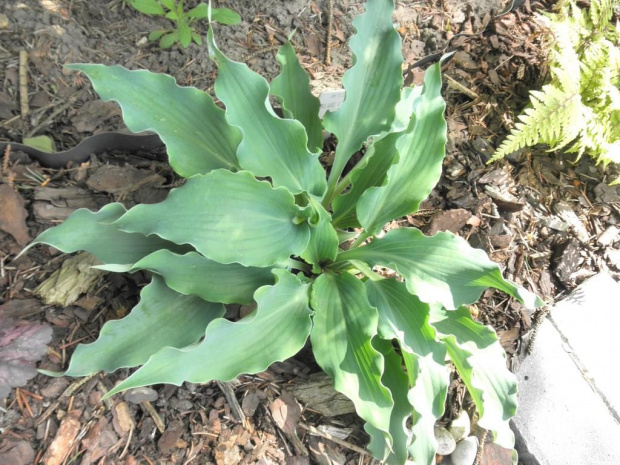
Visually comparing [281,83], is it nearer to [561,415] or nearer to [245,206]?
[245,206]

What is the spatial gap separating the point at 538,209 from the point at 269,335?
140cm

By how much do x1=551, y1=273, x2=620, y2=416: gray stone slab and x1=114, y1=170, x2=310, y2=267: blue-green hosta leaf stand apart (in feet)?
4.11

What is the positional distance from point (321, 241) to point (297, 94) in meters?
0.50

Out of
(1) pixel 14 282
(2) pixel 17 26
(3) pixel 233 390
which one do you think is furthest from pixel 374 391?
(2) pixel 17 26

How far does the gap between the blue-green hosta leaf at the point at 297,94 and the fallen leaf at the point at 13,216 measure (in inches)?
36.5

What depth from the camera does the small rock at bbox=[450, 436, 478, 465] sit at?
1.64 metres

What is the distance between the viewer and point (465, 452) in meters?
1.64

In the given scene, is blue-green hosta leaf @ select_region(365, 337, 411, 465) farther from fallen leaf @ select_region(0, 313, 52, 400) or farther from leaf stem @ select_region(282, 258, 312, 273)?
fallen leaf @ select_region(0, 313, 52, 400)

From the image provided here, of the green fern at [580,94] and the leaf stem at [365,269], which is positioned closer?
the leaf stem at [365,269]

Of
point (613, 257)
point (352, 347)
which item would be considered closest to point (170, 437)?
point (352, 347)

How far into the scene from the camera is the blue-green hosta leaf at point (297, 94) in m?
1.51

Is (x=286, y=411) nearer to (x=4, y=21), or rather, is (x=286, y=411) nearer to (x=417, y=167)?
(x=417, y=167)

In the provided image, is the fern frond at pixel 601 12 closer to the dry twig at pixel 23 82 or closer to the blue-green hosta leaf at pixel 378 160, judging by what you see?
the blue-green hosta leaf at pixel 378 160

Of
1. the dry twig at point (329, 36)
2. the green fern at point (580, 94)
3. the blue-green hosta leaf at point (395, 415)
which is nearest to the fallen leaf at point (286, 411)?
the blue-green hosta leaf at point (395, 415)
